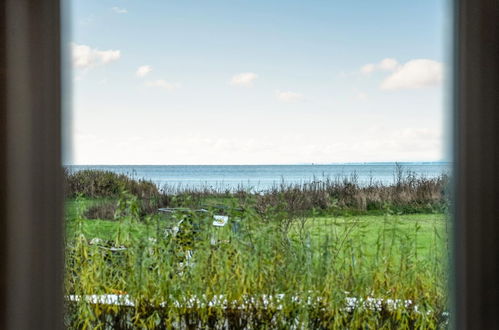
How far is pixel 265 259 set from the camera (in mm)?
2115

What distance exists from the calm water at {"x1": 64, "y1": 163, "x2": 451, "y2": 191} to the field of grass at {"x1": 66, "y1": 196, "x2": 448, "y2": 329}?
0.14 metres

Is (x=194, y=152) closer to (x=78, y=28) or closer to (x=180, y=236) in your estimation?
(x=180, y=236)

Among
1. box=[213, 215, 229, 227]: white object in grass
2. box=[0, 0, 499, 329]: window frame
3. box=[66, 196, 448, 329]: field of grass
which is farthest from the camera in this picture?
box=[213, 215, 229, 227]: white object in grass

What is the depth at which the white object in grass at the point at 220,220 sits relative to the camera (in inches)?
85.3

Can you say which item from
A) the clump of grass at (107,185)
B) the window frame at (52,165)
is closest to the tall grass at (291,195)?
the clump of grass at (107,185)

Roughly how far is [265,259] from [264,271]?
0.16 feet

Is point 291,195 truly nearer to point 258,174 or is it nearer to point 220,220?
point 258,174

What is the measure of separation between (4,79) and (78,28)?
0.57 metres

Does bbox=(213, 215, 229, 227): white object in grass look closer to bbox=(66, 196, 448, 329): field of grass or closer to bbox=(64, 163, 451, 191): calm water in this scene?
bbox=(66, 196, 448, 329): field of grass

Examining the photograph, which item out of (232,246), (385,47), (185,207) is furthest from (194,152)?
(385,47)

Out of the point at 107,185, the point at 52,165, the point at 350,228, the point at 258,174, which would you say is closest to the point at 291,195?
the point at 258,174

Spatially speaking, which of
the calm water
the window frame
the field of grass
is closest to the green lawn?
the field of grass

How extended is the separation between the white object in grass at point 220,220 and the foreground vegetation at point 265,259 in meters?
0.02

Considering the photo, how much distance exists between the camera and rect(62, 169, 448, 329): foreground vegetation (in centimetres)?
204
